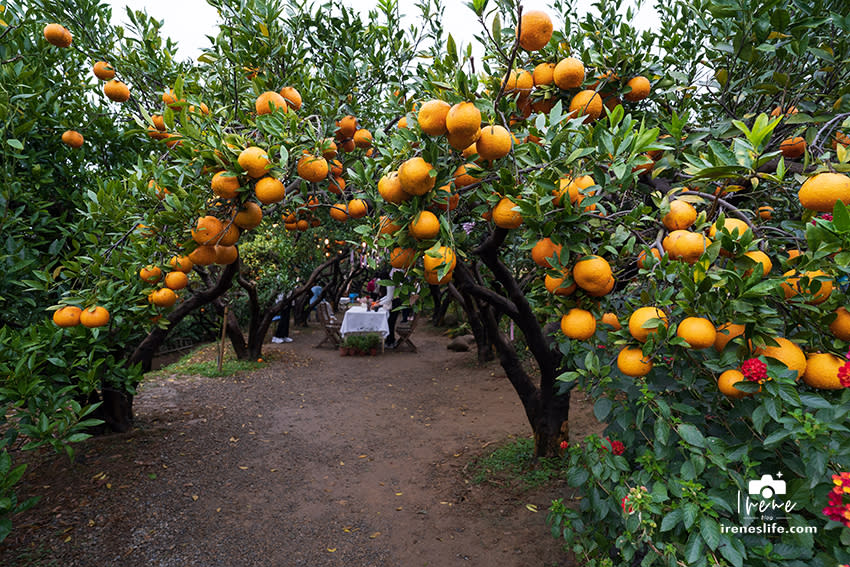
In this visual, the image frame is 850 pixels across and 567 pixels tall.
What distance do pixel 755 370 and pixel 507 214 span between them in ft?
2.63

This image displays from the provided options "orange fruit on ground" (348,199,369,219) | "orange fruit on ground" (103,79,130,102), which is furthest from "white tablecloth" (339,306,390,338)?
"orange fruit on ground" (348,199,369,219)

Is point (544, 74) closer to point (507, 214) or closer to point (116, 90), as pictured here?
point (507, 214)

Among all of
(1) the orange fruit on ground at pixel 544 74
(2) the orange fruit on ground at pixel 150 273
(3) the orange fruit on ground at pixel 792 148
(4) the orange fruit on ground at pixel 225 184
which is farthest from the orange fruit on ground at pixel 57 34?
(3) the orange fruit on ground at pixel 792 148

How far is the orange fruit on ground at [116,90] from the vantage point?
303 centimetres

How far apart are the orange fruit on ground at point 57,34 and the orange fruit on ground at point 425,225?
3264 millimetres

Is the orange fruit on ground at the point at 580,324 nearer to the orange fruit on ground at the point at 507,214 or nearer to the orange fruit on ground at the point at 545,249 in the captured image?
the orange fruit on ground at the point at 545,249

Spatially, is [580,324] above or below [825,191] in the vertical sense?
below

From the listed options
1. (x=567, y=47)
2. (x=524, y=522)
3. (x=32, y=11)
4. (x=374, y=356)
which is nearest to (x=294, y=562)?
(x=524, y=522)

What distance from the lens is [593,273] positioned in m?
1.36

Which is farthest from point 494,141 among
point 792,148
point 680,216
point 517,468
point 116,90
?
point 517,468

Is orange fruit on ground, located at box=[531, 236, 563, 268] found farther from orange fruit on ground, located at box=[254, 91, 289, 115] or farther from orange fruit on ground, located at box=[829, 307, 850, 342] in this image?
orange fruit on ground, located at box=[254, 91, 289, 115]

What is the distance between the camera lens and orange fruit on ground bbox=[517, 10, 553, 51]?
1.41m

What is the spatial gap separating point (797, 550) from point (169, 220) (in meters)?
2.54

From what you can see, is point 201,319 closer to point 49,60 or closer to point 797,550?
point 49,60
